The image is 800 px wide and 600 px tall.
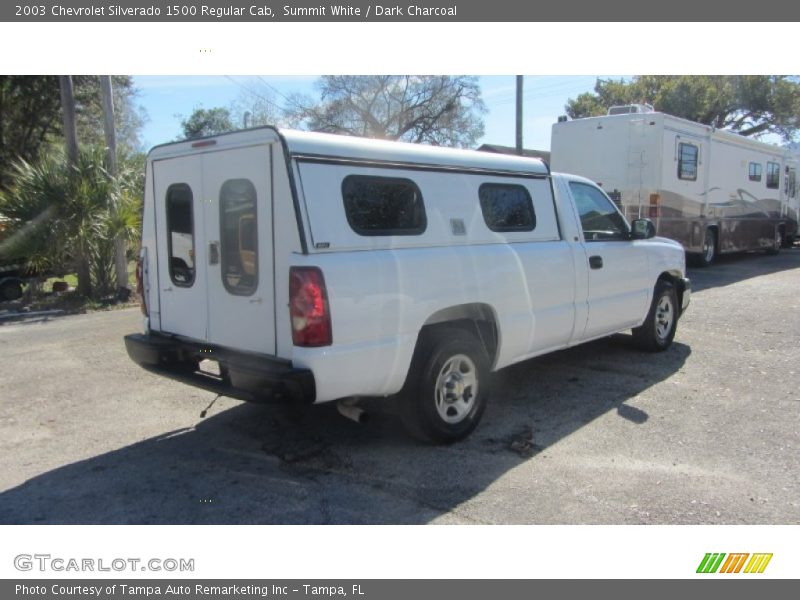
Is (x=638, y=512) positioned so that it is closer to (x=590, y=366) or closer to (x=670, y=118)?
(x=590, y=366)

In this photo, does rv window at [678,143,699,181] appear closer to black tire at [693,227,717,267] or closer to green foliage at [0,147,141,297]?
black tire at [693,227,717,267]

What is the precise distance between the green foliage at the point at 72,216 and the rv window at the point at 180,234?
7.57 m

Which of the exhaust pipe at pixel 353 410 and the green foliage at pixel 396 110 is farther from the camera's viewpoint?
the green foliage at pixel 396 110

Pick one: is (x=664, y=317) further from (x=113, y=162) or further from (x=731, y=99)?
(x=731, y=99)

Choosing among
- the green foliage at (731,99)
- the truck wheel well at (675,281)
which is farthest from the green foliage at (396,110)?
the truck wheel well at (675,281)

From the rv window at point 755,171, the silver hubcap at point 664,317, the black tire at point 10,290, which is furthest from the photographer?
the rv window at point 755,171

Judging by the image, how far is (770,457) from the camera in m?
4.34

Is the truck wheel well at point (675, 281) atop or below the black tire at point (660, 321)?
atop

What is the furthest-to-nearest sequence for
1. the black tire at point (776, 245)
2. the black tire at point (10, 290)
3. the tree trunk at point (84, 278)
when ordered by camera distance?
the black tire at point (776, 245), the black tire at point (10, 290), the tree trunk at point (84, 278)

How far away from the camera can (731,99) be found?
3322 cm

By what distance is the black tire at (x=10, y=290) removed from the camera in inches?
484

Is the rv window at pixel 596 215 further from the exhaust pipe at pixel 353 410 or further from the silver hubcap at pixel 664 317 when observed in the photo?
the exhaust pipe at pixel 353 410

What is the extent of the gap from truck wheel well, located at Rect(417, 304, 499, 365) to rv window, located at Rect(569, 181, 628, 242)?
1634mm

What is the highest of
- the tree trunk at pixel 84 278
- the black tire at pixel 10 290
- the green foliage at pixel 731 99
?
the green foliage at pixel 731 99
